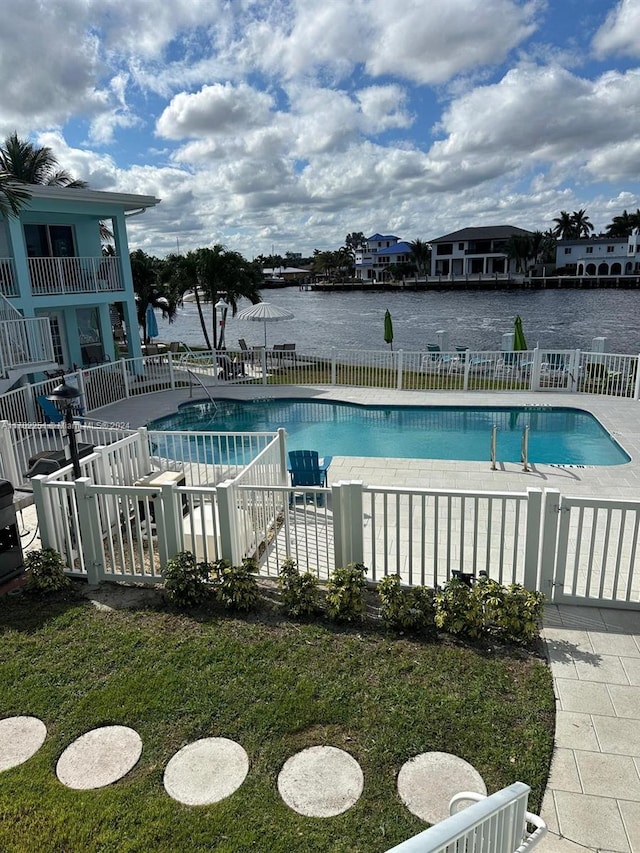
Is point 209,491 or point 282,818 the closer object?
point 282,818

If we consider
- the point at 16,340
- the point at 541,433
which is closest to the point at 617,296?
the point at 541,433

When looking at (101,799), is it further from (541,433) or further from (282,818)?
(541,433)

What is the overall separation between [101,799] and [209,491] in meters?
2.54

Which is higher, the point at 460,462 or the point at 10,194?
the point at 10,194

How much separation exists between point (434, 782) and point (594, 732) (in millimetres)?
1152

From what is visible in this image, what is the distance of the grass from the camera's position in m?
2.95

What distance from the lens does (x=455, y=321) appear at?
54.7m

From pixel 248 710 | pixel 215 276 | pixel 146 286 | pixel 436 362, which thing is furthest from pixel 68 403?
pixel 146 286

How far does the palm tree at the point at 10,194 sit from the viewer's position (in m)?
12.0

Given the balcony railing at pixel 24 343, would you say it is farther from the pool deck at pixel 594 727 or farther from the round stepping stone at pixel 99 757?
the round stepping stone at pixel 99 757

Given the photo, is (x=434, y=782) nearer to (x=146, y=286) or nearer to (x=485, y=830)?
(x=485, y=830)

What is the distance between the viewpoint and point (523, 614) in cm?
442

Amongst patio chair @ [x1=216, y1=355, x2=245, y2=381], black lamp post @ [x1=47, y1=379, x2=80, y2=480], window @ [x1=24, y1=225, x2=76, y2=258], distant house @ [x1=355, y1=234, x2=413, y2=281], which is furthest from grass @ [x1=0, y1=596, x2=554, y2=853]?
distant house @ [x1=355, y1=234, x2=413, y2=281]

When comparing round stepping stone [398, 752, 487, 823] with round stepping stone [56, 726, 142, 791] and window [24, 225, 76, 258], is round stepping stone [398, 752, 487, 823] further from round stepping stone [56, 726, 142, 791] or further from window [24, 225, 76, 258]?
window [24, 225, 76, 258]
